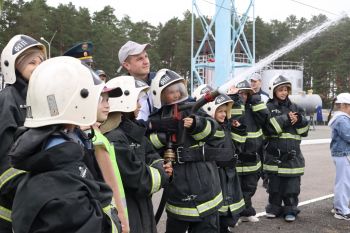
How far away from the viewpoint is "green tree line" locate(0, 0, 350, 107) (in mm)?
48875

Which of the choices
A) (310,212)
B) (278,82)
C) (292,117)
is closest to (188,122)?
(292,117)

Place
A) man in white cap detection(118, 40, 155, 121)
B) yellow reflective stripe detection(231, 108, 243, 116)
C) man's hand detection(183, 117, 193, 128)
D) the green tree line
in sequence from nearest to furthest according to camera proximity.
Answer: man's hand detection(183, 117, 193, 128) < man in white cap detection(118, 40, 155, 121) < yellow reflective stripe detection(231, 108, 243, 116) < the green tree line

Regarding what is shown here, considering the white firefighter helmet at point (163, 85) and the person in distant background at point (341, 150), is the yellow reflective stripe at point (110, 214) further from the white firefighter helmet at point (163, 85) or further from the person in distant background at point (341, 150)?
the person in distant background at point (341, 150)

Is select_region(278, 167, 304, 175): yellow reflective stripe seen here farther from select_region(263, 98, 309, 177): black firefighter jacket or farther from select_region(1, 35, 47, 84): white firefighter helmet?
select_region(1, 35, 47, 84): white firefighter helmet

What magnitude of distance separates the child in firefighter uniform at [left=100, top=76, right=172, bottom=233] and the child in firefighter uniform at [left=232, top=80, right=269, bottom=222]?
2.57 meters

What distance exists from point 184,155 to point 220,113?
1.12 m

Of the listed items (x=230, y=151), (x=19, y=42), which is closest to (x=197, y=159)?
(x=230, y=151)

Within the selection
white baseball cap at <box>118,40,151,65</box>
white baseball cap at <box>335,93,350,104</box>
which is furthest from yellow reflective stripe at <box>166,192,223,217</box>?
white baseball cap at <box>335,93,350,104</box>

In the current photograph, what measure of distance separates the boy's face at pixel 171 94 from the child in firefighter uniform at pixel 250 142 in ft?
5.85

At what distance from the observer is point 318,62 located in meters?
55.9

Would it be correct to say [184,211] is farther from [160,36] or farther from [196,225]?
[160,36]

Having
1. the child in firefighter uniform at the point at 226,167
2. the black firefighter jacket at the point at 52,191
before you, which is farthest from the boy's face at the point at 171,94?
the black firefighter jacket at the point at 52,191

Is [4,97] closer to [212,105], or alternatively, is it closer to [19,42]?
[19,42]

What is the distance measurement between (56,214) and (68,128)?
0.49 m
